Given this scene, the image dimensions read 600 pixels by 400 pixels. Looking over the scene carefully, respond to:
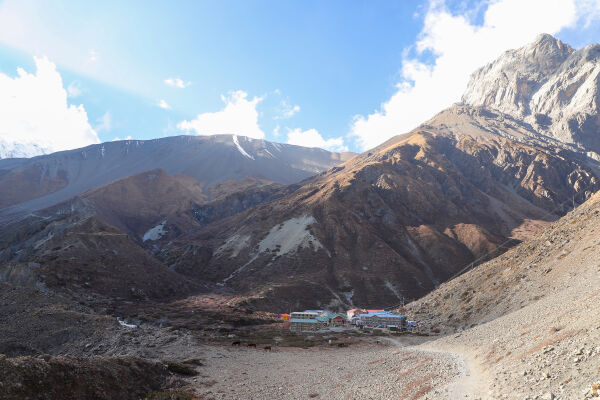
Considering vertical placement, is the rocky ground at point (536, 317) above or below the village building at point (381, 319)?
above

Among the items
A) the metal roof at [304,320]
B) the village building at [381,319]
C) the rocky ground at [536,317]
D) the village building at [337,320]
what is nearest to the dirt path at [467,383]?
the rocky ground at [536,317]

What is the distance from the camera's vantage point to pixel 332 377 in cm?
3825

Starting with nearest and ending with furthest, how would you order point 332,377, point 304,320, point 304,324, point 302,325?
point 332,377 < point 302,325 < point 304,324 < point 304,320

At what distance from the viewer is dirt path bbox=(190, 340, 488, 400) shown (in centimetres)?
2503

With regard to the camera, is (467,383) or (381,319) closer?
(467,383)

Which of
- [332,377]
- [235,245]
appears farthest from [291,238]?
[332,377]

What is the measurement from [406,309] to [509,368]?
88.1 m

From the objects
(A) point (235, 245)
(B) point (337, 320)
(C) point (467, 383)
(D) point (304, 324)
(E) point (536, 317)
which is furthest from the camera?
(A) point (235, 245)

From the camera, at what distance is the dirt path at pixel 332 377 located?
25031 millimetres

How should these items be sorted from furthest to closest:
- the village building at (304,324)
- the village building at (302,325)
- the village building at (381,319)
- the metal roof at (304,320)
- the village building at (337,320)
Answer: the village building at (337,320) < the metal roof at (304,320) < the village building at (304,324) < the village building at (302,325) < the village building at (381,319)

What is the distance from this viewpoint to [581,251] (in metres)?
57.3

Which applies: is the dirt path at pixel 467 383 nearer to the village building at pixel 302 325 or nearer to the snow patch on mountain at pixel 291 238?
the village building at pixel 302 325

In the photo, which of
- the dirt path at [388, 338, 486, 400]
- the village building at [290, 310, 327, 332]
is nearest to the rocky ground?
the dirt path at [388, 338, 486, 400]

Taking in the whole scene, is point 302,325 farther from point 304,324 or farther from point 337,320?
point 337,320
